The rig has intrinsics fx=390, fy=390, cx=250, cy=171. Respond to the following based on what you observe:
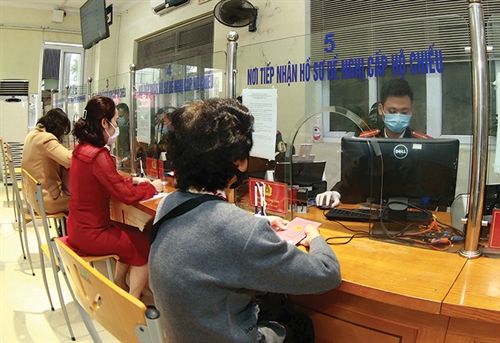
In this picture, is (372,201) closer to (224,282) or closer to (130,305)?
(224,282)

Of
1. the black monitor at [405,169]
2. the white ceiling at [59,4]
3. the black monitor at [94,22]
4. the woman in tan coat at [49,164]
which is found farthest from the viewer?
the white ceiling at [59,4]

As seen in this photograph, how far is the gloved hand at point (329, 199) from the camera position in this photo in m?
2.02

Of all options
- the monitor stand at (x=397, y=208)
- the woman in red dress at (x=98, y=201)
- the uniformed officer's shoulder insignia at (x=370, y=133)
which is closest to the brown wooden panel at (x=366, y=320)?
the monitor stand at (x=397, y=208)

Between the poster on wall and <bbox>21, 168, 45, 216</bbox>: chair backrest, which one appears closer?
the poster on wall

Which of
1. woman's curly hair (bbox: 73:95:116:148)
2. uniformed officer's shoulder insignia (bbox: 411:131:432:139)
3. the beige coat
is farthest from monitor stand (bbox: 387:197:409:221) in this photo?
A: the beige coat

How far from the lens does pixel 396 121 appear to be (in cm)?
183

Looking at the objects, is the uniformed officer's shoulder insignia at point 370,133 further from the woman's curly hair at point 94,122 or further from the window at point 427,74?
the woman's curly hair at point 94,122

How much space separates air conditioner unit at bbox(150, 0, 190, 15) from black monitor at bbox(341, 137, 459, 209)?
4.23 metres

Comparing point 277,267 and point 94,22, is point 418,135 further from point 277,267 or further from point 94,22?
point 94,22

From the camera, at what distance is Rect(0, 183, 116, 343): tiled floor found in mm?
2279

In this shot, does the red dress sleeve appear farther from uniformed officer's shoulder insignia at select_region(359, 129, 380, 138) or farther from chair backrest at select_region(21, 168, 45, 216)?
uniformed officer's shoulder insignia at select_region(359, 129, 380, 138)

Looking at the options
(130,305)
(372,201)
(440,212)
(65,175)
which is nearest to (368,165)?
(372,201)

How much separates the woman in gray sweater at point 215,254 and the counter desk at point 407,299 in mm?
161

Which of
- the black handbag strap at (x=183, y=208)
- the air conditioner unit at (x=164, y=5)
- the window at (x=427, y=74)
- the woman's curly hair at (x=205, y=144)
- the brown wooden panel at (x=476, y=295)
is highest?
the air conditioner unit at (x=164, y=5)
